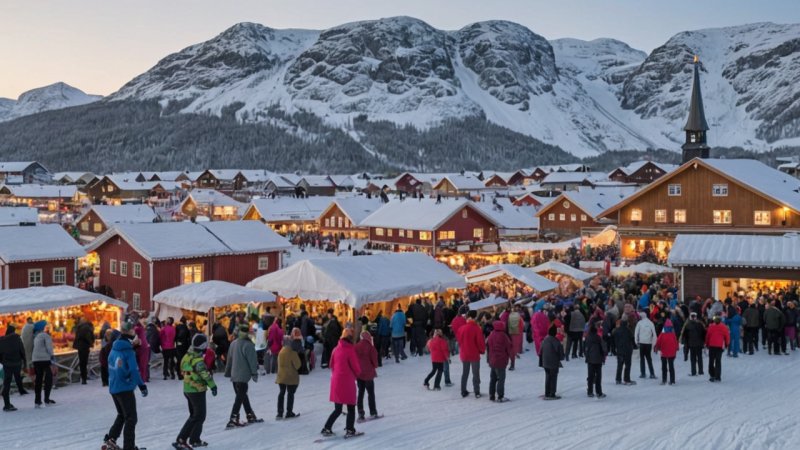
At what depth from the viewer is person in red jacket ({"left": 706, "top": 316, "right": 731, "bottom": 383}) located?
12.8m

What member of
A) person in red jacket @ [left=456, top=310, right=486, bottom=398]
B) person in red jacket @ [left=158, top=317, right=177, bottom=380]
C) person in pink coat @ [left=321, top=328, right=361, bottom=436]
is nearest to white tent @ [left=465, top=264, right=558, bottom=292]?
person in red jacket @ [left=456, top=310, right=486, bottom=398]

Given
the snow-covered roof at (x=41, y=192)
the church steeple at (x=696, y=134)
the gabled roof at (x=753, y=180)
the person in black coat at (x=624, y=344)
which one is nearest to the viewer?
the person in black coat at (x=624, y=344)

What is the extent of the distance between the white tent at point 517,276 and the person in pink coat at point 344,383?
51.6ft

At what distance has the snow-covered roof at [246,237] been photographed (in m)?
29.7

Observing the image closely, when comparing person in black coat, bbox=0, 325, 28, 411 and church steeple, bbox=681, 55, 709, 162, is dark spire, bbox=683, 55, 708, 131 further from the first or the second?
person in black coat, bbox=0, 325, 28, 411

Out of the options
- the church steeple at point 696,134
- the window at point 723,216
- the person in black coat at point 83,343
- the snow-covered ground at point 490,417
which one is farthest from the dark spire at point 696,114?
the person in black coat at point 83,343

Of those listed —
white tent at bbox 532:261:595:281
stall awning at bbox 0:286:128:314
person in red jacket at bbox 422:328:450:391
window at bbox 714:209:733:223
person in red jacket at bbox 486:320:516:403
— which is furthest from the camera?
window at bbox 714:209:733:223

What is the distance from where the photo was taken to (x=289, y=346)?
407 inches

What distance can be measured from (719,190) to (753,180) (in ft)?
5.31

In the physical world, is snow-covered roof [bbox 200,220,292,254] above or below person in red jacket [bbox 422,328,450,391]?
above

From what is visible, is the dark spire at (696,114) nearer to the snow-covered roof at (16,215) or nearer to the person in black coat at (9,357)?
the snow-covered roof at (16,215)

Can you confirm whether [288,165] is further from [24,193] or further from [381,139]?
[24,193]

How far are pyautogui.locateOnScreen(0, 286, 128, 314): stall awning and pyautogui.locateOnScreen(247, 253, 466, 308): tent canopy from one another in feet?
14.9

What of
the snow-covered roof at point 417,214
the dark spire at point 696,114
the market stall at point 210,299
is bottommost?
the market stall at point 210,299
